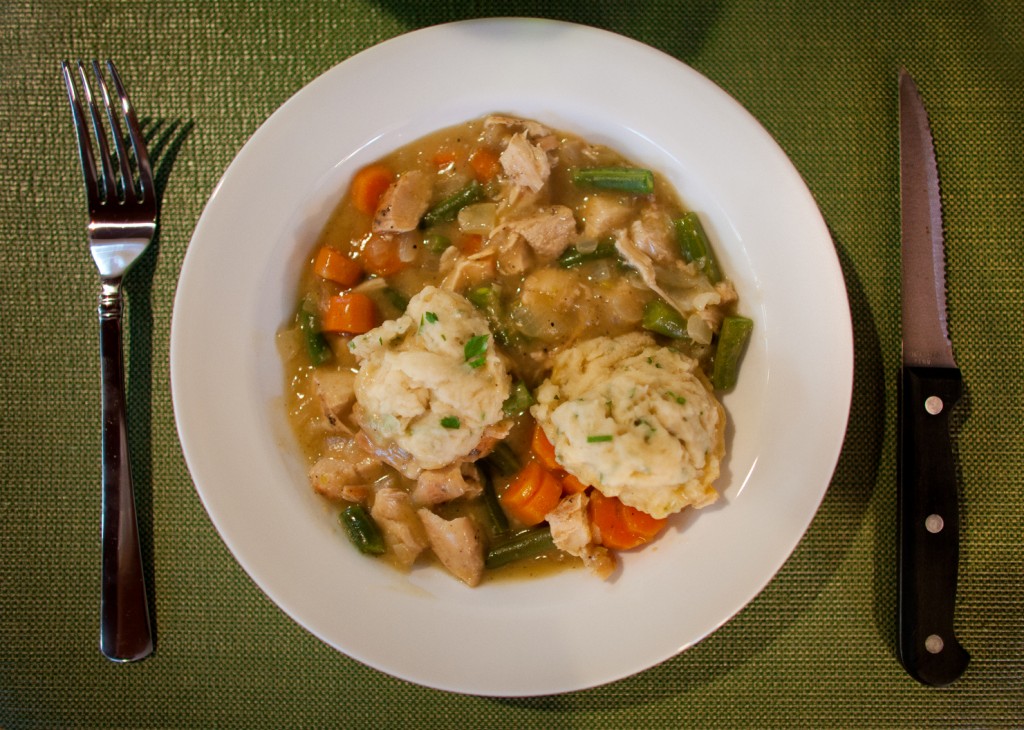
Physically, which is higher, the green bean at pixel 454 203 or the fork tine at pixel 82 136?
the fork tine at pixel 82 136

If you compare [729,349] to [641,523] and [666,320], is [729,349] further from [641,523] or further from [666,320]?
[641,523]

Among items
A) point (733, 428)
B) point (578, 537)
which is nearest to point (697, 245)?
point (733, 428)

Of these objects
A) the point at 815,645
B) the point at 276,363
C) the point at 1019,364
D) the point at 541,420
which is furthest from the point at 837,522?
the point at 276,363

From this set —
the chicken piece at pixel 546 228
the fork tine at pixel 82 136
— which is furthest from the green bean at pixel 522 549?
the fork tine at pixel 82 136

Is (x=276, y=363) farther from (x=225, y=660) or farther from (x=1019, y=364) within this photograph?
(x=1019, y=364)

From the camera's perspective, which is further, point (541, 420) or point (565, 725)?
point (565, 725)

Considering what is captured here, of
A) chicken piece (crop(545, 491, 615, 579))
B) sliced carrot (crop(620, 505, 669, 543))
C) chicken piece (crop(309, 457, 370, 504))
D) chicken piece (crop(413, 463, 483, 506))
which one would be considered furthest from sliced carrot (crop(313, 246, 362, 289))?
sliced carrot (crop(620, 505, 669, 543))

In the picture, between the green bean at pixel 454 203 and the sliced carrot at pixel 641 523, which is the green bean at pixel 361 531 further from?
the green bean at pixel 454 203
